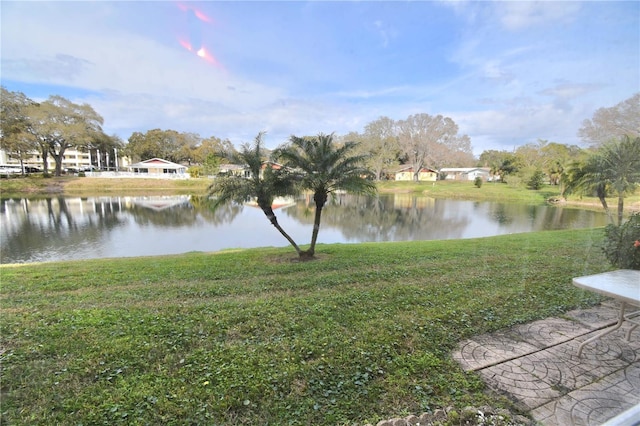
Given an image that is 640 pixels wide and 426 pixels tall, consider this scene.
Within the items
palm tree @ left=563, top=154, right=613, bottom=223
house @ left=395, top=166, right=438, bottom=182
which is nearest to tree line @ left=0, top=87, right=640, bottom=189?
house @ left=395, top=166, right=438, bottom=182

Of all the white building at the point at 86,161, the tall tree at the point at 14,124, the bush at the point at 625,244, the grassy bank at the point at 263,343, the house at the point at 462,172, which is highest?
the tall tree at the point at 14,124

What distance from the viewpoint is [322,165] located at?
6.67 metres

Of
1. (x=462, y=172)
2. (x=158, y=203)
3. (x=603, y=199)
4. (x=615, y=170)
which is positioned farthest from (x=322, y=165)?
(x=462, y=172)

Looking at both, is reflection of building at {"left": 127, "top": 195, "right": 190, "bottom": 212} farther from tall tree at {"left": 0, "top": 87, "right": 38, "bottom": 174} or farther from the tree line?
tall tree at {"left": 0, "top": 87, "right": 38, "bottom": 174}

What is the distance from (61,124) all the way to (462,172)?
4995 cm

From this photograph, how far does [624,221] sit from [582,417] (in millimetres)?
2353

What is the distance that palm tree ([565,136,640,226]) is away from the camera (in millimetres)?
2643

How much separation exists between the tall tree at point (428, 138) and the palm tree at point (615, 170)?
107 ft

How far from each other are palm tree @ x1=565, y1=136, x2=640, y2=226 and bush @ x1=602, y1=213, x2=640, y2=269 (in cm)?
9

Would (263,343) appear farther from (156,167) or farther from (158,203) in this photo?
(156,167)

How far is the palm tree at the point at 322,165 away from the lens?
262 inches

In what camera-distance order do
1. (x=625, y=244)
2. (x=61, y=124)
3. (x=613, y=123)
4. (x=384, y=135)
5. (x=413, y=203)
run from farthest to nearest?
1. (x=384, y=135)
2. (x=61, y=124)
3. (x=413, y=203)
4. (x=625, y=244)
5. (x=613, y=123)

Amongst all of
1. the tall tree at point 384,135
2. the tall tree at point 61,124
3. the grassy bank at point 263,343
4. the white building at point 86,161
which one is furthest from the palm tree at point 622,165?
the white building at point 86,161

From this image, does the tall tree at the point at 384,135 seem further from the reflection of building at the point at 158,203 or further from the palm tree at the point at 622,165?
the palm tree at the point at 622,165
